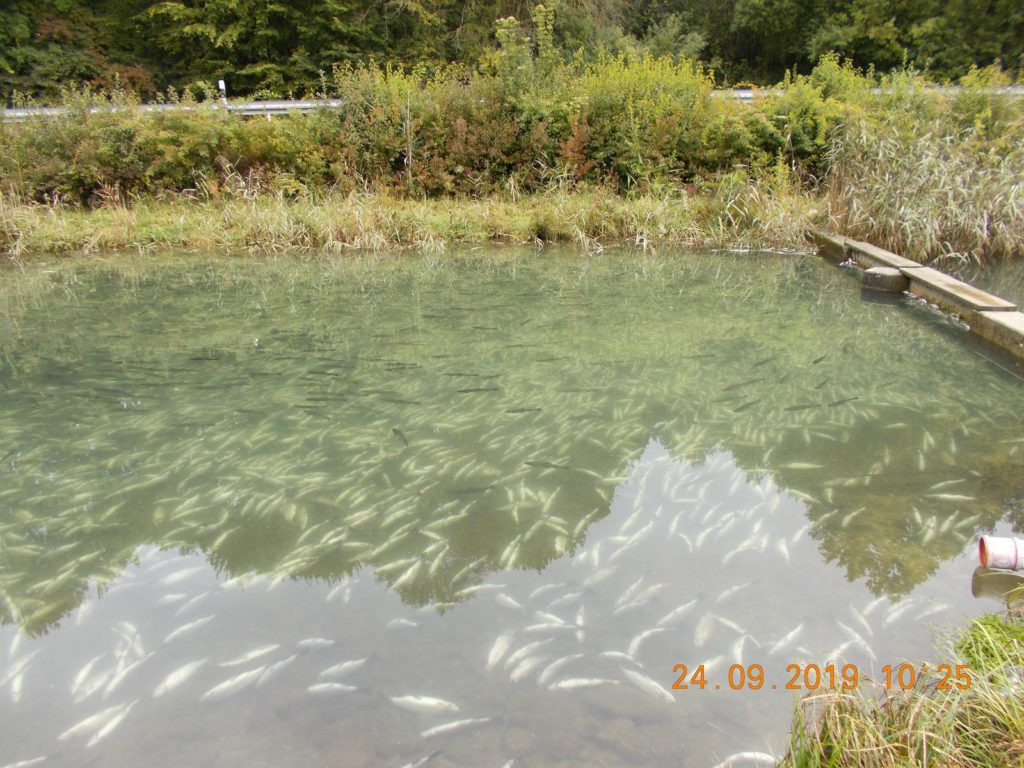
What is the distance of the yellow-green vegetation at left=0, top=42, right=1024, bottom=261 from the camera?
43.3ft

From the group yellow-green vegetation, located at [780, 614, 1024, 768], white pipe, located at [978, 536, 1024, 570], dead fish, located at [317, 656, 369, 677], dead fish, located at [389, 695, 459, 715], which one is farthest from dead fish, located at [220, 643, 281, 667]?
white pipe, located at [978, 536, 1024, 570]

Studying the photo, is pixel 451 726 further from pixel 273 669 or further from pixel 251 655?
pixel 251 655

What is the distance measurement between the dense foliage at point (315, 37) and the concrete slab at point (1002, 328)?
21.3 meters

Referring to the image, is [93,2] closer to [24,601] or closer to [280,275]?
[280,275]

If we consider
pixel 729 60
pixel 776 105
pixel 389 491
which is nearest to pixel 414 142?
pixel 776 105

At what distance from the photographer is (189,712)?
298 cm

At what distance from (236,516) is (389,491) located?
0.96 meters

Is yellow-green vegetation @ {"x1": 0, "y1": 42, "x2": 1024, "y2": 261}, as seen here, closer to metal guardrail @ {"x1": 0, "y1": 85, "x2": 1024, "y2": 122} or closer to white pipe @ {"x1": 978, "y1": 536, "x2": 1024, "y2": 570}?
metal guardrail @ {"x1": 0, "y1": 85, "x2": 1024, "y2": 122}

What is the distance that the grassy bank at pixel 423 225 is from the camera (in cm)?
1328

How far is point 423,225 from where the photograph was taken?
13.9m

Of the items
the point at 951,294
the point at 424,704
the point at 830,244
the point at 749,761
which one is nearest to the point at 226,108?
the point at 830,244

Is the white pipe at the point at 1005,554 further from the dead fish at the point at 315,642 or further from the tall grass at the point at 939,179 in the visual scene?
the tall grass at the point at 939,179

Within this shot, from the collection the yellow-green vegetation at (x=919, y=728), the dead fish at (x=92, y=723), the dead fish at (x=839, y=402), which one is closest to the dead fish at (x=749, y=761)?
the yellow-green vegetation at (x=919, y=728)

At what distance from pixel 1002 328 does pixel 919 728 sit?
6.09 meters
